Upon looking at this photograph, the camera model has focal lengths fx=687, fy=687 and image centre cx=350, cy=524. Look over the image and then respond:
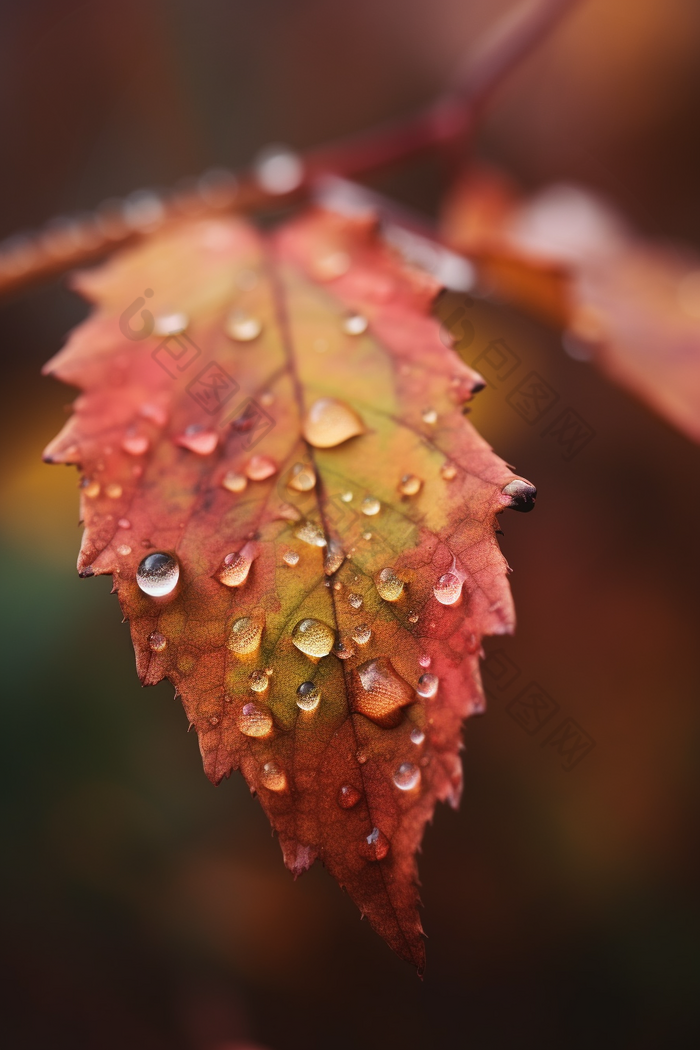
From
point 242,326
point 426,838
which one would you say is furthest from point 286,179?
point 426,838

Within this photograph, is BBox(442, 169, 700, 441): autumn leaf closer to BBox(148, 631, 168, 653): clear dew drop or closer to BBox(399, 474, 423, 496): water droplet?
BBox(399, 474, 423, 496): water droplet

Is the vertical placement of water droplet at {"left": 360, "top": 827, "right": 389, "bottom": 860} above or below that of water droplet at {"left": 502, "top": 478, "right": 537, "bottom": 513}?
below

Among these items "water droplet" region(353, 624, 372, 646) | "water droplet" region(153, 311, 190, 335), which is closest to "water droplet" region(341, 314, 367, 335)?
"water droplet" region(153, 311, 190, 335)

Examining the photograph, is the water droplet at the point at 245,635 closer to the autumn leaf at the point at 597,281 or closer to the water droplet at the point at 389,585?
the water droplet at the point at 389,585

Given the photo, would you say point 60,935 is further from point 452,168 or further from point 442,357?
point 452,168

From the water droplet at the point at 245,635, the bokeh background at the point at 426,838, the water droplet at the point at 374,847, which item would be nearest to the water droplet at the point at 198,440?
the water droplet at the point at 245,635
